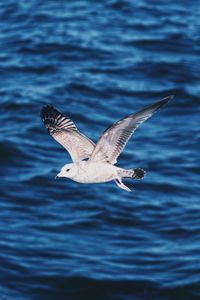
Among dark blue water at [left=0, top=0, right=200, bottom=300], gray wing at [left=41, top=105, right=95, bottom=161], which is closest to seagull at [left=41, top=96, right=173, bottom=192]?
gray wing at [left=41, top=105, right=95, bottom=161]

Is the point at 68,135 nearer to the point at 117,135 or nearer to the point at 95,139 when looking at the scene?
the point at 117,135

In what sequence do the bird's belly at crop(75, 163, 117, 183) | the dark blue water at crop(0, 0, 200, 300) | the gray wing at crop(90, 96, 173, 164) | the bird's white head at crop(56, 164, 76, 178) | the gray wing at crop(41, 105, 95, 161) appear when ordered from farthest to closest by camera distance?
the dark blue water at crop(0, 0, 200, 300) → the gray wing at crop(41, 105, 95, 161) → the bird's white head at crop(56, 164, 76, 178) → the bird's belly at crop(75, 163, 117, 183) → the gray wing at crop(90, 96, 173, 164)

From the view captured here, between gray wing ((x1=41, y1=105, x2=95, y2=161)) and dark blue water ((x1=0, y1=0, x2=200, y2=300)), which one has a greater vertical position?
dark blue water ((x1=0, y1=0, x2=200, y2=300))

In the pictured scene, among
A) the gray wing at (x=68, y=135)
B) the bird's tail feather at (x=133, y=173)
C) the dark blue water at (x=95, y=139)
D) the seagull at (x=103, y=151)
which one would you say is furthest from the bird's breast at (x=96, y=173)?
the dark blue water at (x=95, y=139)

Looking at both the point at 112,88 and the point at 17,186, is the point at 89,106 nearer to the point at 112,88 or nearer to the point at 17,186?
the point at 112,88

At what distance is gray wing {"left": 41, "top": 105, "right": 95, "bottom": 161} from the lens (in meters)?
13.7

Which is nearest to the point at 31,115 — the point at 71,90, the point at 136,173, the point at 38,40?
the point at 71,90

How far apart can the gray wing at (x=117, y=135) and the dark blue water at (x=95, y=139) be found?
1364cm

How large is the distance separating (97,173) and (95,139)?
1639 cm

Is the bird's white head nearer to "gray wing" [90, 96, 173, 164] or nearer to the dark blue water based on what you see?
"gray wing" [90, 96, 173, 164]

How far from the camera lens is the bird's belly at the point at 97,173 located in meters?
13.0

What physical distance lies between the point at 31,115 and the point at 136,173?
19.5 meters

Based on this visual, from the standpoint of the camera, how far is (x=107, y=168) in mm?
13062

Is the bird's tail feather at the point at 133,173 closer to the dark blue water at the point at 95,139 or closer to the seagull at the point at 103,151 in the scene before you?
the seagull at the point at 103,151
